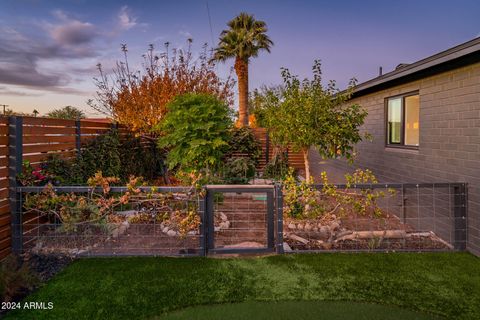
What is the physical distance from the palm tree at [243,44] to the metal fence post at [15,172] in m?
15.5

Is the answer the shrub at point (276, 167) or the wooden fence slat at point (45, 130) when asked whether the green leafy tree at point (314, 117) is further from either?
the shrub at point (276, 167)

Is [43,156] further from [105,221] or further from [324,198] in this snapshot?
[324,198]

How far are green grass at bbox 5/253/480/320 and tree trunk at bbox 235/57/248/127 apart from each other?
1611cm

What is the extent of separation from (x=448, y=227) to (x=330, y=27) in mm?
8666

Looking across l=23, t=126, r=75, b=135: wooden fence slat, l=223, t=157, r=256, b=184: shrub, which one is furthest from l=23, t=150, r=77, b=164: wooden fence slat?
l=223, t=157, r=256, b=184: shrub

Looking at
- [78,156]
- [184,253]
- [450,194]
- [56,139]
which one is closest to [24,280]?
[184,253]

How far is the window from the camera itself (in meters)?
6.40

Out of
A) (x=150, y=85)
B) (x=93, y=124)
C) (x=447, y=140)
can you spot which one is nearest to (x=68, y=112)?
(x=150, y=85)

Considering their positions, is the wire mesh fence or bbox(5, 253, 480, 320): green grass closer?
bbox(5, 253, 480, 320): green grass

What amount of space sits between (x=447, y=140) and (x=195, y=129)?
467 centimetres

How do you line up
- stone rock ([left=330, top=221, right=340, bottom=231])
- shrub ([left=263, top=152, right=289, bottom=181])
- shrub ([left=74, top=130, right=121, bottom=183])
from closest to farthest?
stone rock ([left=330, top=221, right=340, bottom=231]) < shrub ([left=74, top=130, right=121, bottom=183]) < shrub ([left=263, top=152, right=289, bottom=181])

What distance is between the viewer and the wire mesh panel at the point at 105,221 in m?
4.48

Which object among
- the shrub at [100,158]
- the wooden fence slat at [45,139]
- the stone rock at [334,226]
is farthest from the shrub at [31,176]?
the stone rock at [334,226]

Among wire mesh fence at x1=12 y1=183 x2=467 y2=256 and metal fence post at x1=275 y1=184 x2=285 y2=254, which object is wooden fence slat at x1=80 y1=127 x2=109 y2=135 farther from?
metal fence post at x1=275 y1=184 x2=285 y2=254
